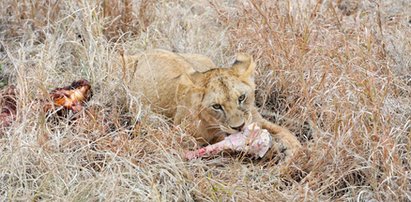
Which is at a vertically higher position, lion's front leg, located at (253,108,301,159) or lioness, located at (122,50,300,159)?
lioness, located at (122,50,300,159)

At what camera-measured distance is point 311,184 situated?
4230 mm

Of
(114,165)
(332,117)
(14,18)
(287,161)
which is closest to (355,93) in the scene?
(332,117)

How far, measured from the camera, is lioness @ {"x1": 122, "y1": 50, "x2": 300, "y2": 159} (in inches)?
174


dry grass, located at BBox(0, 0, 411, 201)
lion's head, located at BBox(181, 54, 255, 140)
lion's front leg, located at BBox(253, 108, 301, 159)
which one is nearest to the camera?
dry grass, located at BBox(0, 0, 411, 201)

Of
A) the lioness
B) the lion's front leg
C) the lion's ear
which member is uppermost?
the lion's ear

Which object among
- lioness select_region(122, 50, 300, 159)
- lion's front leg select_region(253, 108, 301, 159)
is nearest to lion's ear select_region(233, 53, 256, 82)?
lioness select_region(122, 50, 300, 159)

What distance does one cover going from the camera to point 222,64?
5.72 meters

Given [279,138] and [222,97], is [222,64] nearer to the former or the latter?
[279,138]

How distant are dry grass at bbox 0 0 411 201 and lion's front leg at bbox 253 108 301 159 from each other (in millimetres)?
87

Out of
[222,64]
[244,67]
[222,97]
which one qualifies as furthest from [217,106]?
[222,64]

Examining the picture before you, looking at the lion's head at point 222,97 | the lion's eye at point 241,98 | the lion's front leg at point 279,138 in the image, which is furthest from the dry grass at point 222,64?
the lion's eye at point 241,98

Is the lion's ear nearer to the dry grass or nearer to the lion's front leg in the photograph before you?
the lion's front leg

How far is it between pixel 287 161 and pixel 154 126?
810mm

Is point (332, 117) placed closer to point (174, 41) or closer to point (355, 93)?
point (355, 93)
